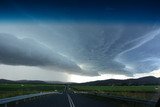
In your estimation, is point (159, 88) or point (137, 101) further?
point (137, 101)

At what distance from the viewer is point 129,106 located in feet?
86.0

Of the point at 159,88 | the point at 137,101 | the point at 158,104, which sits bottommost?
the point at 158,104

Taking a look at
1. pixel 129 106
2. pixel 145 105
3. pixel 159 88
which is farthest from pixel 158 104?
pixel 129 106

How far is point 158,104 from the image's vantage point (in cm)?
782

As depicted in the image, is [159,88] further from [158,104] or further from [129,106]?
[129,106]

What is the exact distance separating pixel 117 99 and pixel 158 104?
2557 centimetres

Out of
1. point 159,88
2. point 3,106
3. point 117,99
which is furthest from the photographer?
point 117,99

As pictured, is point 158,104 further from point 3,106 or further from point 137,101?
point 3,106

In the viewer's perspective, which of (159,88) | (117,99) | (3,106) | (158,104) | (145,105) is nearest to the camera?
(158,104)

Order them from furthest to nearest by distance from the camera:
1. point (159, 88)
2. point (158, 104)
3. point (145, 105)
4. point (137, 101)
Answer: point (137, 101) → point (145, 105) → point (159, 88) → point (158, 104)

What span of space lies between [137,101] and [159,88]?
14.3 m

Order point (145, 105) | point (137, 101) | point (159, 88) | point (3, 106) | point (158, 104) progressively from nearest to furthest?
point (158, 104) → point (159, 88) → point (145, 105) → point (137, 101) → point (3, 106)

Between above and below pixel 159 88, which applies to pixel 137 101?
above

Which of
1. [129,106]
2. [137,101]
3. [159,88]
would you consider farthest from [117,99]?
[159,88]
